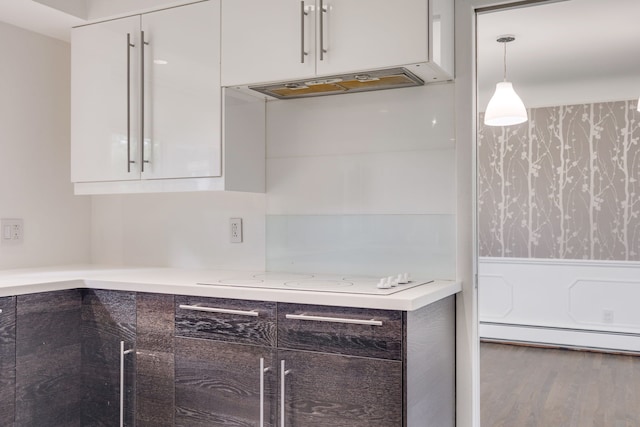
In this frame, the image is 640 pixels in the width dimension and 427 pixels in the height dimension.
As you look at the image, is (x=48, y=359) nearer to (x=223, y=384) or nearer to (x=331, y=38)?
(x=223, y=384)

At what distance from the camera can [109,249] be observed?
2.95 m

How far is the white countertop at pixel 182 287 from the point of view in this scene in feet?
5.58

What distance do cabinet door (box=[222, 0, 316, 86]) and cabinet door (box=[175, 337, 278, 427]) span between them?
3.25ft

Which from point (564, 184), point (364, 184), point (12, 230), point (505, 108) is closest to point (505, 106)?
point (505, 108)

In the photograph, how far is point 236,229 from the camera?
2.59 metres

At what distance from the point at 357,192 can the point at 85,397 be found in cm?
135

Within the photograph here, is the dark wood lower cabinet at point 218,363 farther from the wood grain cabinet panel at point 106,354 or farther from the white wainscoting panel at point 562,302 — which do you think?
the white wainscoting panel at point 562,302

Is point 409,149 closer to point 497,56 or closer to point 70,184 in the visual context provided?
point 497,56

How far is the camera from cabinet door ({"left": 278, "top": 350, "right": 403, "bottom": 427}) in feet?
5.45

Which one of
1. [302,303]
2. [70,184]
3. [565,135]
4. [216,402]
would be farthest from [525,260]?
[70,184]

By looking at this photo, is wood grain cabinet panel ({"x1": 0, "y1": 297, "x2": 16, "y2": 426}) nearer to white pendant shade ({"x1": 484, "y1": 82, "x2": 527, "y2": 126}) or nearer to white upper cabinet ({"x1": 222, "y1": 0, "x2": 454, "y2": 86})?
white upper cabinet ({"x1": 222, "y1": 0, "x2": 454, "y2": 86})

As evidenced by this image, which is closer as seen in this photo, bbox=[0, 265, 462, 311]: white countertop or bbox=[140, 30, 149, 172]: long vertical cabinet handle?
bbox=[0, 265, 462, 311]: white countertop

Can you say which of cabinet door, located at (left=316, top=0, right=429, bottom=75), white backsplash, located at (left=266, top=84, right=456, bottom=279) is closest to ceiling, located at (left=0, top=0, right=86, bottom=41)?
white backsplash, located at (left=266, top=84, right=456, bottom=279)

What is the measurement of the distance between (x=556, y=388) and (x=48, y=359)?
2293mm
